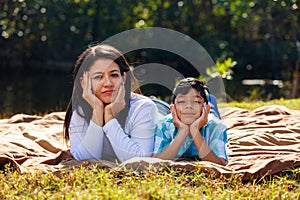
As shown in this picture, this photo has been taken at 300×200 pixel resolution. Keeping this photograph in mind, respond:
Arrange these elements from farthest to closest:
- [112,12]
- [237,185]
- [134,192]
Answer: [112,12]
[237,185]
[134,192]

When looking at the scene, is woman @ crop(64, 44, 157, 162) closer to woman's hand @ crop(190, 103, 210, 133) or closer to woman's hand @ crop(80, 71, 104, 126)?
woman's hand @ crop(80, 71, 104, 126)

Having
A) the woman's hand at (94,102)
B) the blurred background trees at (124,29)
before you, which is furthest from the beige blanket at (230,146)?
the blurred background trees at (124,29)

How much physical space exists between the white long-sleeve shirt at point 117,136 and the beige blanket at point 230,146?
146mm


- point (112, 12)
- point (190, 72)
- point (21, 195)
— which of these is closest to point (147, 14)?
point (112, 12)

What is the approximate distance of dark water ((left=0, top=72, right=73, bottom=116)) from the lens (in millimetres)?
8984

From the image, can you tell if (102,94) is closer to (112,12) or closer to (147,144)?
(147,144)

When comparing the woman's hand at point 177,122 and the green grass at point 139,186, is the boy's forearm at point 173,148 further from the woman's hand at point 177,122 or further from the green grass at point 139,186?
the green grass at point 139,186

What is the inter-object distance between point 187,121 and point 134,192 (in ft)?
2.92

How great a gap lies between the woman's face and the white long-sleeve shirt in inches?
7.8

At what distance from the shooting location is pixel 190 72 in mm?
13828

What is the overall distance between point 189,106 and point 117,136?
0.55 m

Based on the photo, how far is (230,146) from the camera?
4504mm

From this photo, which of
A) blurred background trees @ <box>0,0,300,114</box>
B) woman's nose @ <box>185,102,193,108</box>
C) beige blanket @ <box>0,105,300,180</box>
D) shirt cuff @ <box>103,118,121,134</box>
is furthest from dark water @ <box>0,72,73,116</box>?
woman's nose @ <box>185,102,193,108</box>

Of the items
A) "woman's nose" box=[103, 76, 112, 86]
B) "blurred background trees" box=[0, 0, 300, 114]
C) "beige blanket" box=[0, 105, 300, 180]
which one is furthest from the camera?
"blurred background trees" box=[0, 0, 300, 114]
